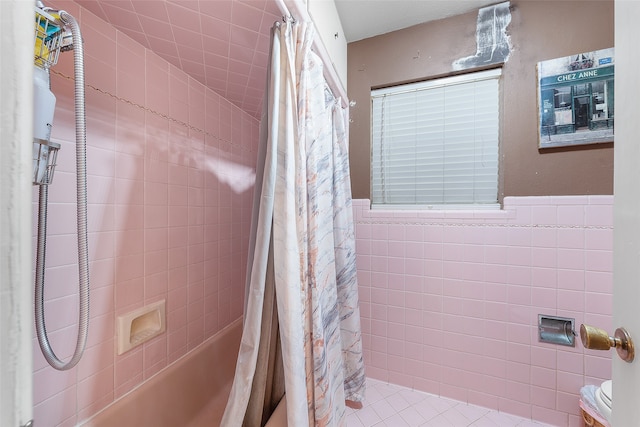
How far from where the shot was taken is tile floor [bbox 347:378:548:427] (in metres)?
1.20

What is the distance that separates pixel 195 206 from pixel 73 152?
0.51 metres

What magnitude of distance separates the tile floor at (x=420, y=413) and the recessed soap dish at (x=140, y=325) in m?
1.01

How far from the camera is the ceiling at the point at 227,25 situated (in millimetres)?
786

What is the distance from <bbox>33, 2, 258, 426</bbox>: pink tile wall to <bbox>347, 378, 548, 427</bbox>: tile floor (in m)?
0.92

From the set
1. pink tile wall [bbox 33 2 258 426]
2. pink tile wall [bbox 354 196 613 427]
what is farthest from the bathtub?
pink tile wall [bbox 354 196 613 427]

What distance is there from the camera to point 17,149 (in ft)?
0.66

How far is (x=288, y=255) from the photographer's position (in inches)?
28.1

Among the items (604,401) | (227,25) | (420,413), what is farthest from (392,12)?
(420,413)

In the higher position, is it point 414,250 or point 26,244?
point 26,244

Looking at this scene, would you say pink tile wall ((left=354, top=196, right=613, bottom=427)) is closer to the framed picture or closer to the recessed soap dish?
the framed picture

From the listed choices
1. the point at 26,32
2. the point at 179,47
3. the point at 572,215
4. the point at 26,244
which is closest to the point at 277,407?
the point at 26,244

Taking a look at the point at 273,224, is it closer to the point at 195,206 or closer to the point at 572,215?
the point at 195,206

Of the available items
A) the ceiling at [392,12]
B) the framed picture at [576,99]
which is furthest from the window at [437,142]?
the ceiling at [392,12]

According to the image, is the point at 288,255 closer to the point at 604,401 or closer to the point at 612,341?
the point at 612,341
